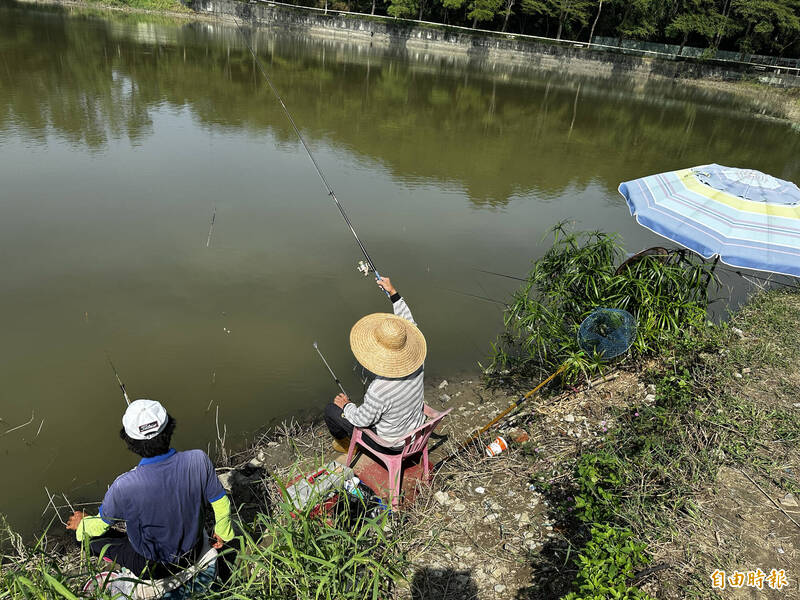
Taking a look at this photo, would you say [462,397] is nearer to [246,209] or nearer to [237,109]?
[246,209]

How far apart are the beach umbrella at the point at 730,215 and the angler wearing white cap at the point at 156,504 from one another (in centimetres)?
400

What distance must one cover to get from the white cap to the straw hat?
116 centimetres

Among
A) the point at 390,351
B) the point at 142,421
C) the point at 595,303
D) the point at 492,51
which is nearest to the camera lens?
the point at 142,421

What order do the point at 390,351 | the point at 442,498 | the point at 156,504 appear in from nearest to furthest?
the point at 156,504 < the point at 390,351 < the point at 442,498

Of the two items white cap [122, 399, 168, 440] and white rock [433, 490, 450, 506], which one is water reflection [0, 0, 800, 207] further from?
white cap [122, 399, 168, 440]

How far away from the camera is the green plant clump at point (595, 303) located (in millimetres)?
4223

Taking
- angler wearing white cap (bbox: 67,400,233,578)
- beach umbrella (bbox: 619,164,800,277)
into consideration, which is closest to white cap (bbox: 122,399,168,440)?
angler wearing white cap (bbox: 67,400,233,578)

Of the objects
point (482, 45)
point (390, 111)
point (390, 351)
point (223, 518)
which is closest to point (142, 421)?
point (223, 518)

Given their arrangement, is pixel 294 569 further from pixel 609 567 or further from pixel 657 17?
pixel 657 17

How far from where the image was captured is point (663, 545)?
2426 mm

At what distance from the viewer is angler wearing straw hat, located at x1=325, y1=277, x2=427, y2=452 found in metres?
2.80

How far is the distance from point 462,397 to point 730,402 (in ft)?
6.81

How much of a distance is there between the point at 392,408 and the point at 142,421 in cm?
138

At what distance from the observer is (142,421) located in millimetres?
1856
